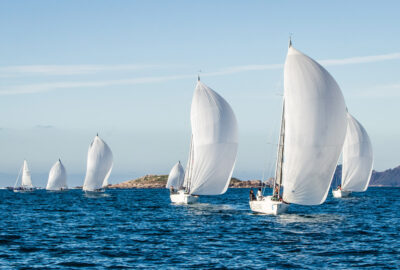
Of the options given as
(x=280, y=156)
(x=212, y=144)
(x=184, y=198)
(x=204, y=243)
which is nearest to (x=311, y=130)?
(x=280, y=156)

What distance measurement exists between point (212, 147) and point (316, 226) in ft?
81.8

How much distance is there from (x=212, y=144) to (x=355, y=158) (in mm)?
42370

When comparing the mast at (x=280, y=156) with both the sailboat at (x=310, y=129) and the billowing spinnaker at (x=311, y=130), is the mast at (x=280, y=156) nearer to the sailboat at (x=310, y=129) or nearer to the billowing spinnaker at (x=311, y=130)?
the sailboat at (x=310, y=129)

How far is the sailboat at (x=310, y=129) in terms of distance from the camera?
1929 inches

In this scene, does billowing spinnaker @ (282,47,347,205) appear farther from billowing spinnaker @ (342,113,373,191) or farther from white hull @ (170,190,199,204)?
billowing spinnaker @ (342,113,373,191)

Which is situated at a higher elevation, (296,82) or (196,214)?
(296,82)

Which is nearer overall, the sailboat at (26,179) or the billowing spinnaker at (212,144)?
the billowing spinnaker at (212,144)

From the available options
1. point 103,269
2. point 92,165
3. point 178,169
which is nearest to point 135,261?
point 103,269

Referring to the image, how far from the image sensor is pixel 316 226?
153 ft

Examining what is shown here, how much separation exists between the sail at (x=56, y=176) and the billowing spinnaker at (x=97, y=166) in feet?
144

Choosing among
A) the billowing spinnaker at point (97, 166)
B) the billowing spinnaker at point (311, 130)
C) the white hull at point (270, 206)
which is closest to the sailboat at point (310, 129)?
the billowing spinnaker at point (311, 130)

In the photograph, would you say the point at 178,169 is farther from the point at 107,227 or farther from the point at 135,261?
the point at 135,261

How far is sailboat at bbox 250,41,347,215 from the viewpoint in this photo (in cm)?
4900

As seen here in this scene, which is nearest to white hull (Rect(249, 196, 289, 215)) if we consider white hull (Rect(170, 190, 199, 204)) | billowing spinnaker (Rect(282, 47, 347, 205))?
billowing spinnaker (Rect(282, 47, 347, 205))
